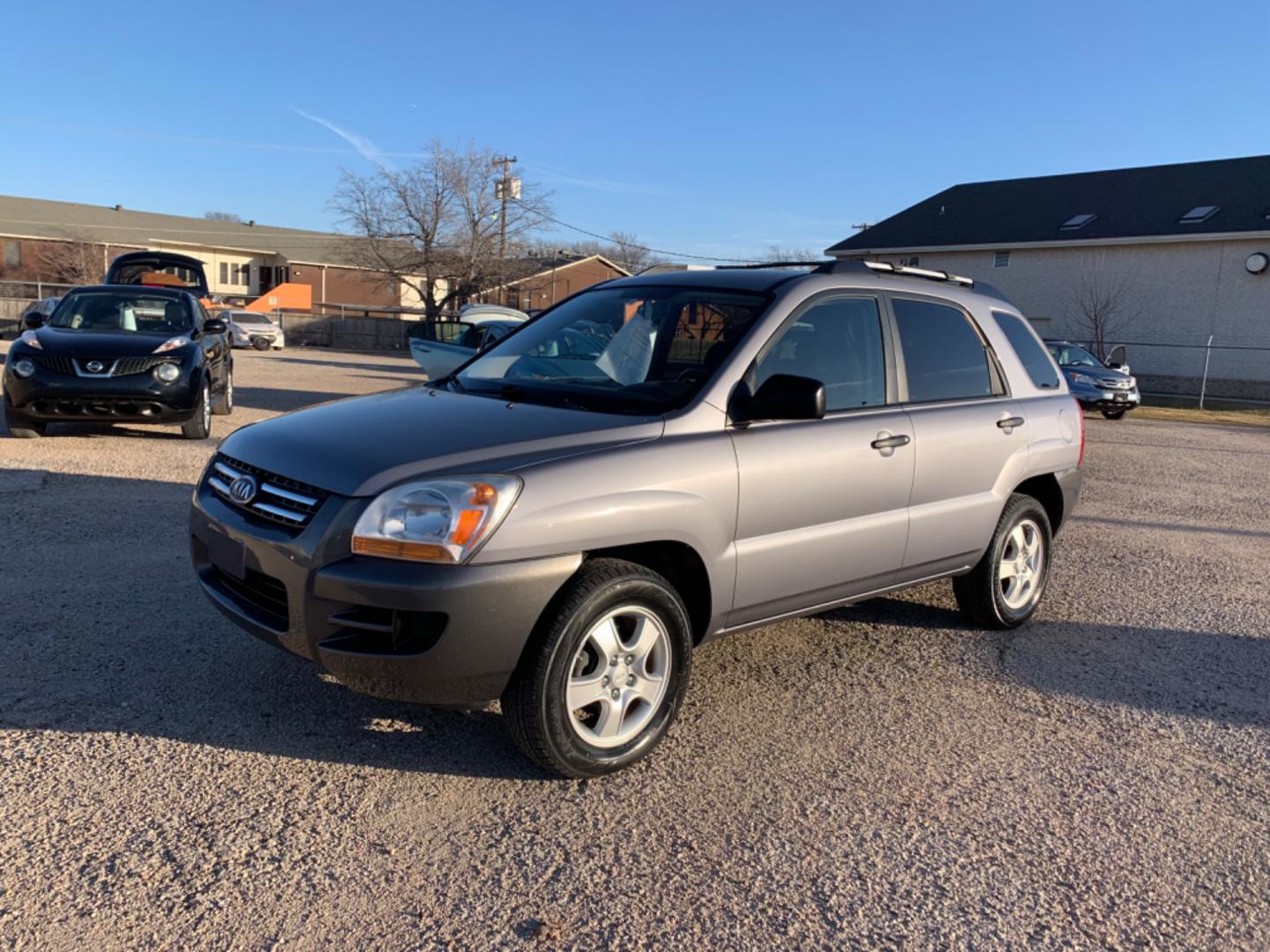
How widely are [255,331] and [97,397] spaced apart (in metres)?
26.1

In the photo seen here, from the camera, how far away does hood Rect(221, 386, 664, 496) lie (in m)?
3.24

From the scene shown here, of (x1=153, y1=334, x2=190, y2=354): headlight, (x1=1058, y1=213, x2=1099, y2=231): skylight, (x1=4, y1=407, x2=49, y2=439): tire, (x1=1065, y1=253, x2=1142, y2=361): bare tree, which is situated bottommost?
(x1=4, y1=407, x2=49, y2=439): tire

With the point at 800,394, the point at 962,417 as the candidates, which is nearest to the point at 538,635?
the point at 800,394

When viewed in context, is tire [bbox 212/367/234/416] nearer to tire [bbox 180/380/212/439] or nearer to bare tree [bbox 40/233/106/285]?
tire [bbox 180/380/212/439]

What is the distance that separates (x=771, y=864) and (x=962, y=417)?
2.71 meters

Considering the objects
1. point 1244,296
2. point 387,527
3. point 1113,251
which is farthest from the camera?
point 1113,251

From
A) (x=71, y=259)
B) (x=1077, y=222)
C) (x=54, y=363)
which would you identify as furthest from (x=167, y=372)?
(x=71, y=259)

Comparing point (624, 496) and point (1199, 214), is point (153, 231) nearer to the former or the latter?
point (1199, 214)

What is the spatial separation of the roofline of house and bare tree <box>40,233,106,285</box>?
122ft

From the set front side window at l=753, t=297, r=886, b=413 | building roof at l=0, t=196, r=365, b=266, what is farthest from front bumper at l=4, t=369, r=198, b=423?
building roof at l=0, t=196, r=365, b=266

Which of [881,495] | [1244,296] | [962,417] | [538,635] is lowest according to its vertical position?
[538,635]

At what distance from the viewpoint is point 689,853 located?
3012 mm

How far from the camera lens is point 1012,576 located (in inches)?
213

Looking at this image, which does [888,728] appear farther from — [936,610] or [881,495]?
[936,610]
